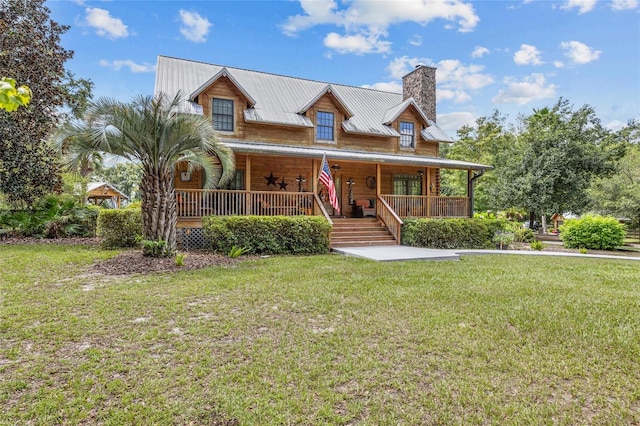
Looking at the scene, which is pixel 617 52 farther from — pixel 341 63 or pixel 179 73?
pixel 179 73

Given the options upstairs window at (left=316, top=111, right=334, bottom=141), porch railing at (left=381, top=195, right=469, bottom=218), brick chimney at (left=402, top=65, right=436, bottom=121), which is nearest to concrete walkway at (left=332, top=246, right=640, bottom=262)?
porch railing at (left=381, top=195, right=469, bottom=218)

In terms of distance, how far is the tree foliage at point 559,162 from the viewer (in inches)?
902

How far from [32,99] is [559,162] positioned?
29028 mm

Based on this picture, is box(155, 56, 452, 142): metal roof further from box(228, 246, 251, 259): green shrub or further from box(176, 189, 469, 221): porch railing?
box(228, 246, 251, 259): green shrub

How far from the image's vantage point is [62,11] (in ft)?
51.7

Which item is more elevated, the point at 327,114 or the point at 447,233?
the point at 327,114

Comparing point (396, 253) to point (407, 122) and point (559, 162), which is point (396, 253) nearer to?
point (407, 122)

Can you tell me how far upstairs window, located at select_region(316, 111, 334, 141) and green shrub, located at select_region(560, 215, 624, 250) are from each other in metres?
11.7

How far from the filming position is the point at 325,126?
16.3 meters

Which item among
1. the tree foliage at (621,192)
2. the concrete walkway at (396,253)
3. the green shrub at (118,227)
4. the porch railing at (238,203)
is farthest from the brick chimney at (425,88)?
the green shrub at (118,227)

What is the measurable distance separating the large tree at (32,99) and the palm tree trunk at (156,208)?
8.72 metres

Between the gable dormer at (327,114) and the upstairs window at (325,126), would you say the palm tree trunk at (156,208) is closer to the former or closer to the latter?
the gable dormer at (327,114)

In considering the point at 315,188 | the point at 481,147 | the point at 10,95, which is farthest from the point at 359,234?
the point at 481,147

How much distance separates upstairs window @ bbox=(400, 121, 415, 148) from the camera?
58.1 ft
